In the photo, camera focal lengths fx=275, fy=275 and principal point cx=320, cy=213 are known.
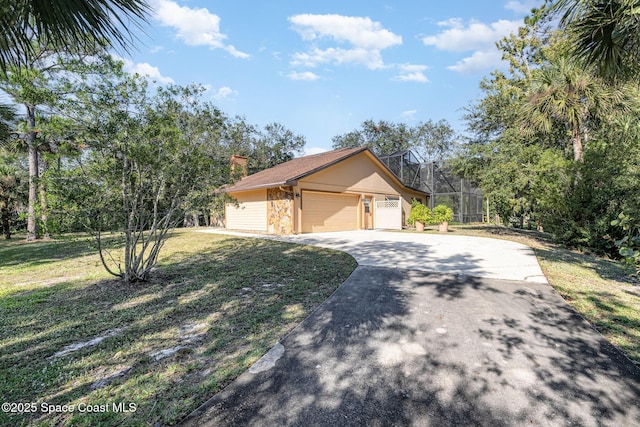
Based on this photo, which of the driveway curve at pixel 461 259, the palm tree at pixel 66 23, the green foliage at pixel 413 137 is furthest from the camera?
the green foliage at pixel 413 137

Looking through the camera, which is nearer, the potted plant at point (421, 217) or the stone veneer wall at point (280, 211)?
the stone veneer wall at point (280, 211)

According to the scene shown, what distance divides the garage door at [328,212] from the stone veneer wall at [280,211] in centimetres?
85

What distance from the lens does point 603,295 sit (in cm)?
401

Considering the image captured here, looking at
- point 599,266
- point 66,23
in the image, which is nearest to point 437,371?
point 66,23

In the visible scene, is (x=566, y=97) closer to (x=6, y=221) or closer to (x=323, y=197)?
(x=323, y=197)

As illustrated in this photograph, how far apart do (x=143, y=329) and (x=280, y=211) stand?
10.2m

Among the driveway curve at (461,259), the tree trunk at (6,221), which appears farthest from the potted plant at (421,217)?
the tree trunk at (6,221)

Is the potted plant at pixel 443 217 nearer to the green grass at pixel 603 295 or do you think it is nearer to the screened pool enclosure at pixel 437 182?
the screened pool enclosure at pixel 437 182

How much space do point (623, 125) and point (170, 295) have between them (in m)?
15.1

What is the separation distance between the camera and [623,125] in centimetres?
991

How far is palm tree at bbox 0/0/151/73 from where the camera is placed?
1917 millimetres

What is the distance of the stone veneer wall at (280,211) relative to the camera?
12742mm

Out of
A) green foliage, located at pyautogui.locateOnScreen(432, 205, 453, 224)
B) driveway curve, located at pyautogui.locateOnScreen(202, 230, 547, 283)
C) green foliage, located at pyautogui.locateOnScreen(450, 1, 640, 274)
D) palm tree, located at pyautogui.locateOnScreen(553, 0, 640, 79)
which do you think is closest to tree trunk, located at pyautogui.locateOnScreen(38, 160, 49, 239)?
driveway curve, located at pyautogui.locateOnScreen(202, 230, 547, 283)

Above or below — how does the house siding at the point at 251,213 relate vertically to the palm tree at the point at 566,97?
below
